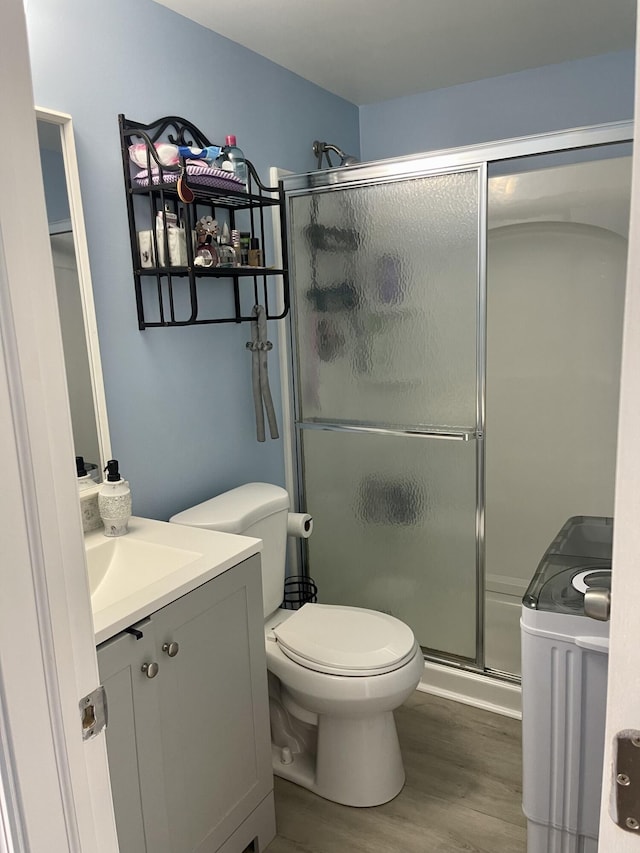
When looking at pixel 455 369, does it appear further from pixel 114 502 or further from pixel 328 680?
pixel 114 502

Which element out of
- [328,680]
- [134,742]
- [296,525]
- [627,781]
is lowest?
[328,680]

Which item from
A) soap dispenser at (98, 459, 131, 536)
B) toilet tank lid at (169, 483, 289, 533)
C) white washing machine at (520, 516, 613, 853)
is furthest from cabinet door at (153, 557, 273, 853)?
white washing machine at (520, 516, 613, 853)

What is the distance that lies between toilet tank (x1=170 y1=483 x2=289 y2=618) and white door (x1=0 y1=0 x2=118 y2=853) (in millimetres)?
1146

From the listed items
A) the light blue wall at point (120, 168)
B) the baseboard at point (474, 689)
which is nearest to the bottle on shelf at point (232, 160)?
the light blue wall at point (120, 168)

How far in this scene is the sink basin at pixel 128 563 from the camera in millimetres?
1754

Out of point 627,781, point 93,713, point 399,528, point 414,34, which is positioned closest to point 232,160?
point 414,34

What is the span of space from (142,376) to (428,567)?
132cm

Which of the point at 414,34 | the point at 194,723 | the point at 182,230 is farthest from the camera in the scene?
the point at 414,34

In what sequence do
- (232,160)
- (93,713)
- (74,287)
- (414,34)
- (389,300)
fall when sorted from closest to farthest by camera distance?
(93,713) < (74,287) < (232,160) < (414,34) < (389,300)

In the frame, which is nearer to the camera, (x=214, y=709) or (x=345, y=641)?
(x=214, y=709)

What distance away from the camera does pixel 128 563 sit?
71.8 inches

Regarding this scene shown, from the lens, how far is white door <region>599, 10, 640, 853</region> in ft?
1.75

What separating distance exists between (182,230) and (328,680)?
1401 millimetres

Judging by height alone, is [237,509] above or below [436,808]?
above
